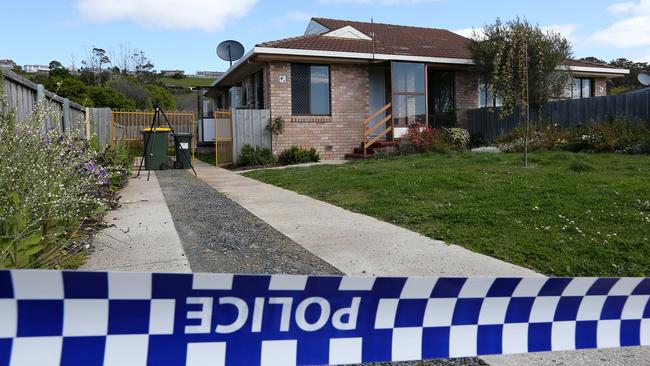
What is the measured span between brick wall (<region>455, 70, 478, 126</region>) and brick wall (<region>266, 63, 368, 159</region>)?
3.80 m

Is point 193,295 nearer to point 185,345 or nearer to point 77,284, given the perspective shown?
point 185,345

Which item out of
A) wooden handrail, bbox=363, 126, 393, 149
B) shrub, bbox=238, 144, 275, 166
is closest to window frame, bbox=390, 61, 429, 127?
wooden handrail, bbox=363, 126, 393, 149

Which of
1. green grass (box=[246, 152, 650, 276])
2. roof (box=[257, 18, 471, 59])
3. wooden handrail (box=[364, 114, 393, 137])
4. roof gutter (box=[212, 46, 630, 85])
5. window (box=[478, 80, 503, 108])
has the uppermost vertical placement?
roof (box=[257, 18, 471, 59])

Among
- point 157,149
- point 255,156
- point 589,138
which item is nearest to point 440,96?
point 589,138

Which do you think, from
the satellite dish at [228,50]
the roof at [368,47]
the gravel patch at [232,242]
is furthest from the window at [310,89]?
the gravel patch at [232,242]

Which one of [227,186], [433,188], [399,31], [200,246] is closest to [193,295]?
[200,246]

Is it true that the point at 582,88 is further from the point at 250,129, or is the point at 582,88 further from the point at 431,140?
the point at 250,129

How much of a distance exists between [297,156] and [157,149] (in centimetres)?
427

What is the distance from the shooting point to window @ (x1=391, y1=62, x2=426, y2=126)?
1830 centimetres

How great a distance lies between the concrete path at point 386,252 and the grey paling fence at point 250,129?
29.6ft

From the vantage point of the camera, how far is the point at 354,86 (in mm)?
18609

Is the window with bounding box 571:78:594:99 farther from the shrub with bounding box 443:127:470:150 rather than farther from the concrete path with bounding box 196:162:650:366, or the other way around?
the concrete path with bounding box 196:162:650:366

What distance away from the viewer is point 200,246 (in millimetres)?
5434

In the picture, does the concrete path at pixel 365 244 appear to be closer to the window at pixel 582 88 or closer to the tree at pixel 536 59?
the tree at pixel 536 59
